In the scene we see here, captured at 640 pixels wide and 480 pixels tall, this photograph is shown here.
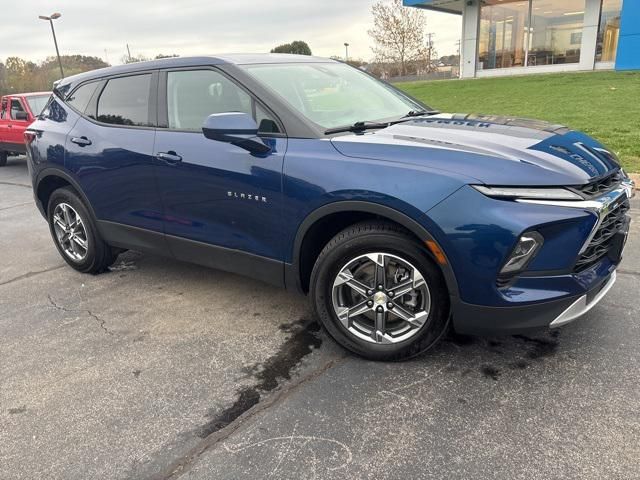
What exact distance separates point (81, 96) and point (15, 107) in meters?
8.61

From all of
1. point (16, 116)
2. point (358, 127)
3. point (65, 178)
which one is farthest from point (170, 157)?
point (16, 116)

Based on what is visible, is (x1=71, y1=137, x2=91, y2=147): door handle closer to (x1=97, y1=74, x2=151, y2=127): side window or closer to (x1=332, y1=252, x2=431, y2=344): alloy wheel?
(x1=97, y1=74, x2=151, y2=127): side window

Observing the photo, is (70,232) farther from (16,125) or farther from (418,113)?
(16,125)

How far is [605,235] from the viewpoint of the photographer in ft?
9.04

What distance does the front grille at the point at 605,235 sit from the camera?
264 cm

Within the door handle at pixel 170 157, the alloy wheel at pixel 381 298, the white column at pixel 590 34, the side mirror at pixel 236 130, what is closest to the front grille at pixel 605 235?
the alloy wheel at pixel 381 298

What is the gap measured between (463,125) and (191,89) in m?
1.86

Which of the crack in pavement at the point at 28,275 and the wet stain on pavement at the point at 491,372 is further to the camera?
the crack in pavement at the point at 28,275

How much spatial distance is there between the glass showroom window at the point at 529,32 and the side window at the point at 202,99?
2294 cm

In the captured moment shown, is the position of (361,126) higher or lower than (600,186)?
higher

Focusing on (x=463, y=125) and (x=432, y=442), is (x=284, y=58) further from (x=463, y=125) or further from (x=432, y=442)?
(x=432, y=442)

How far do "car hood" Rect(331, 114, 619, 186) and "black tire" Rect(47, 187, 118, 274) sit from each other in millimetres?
2559

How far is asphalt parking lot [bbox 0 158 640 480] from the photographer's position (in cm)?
234

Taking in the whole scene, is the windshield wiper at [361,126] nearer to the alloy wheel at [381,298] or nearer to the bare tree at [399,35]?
the alloy wheel at [381,298]
